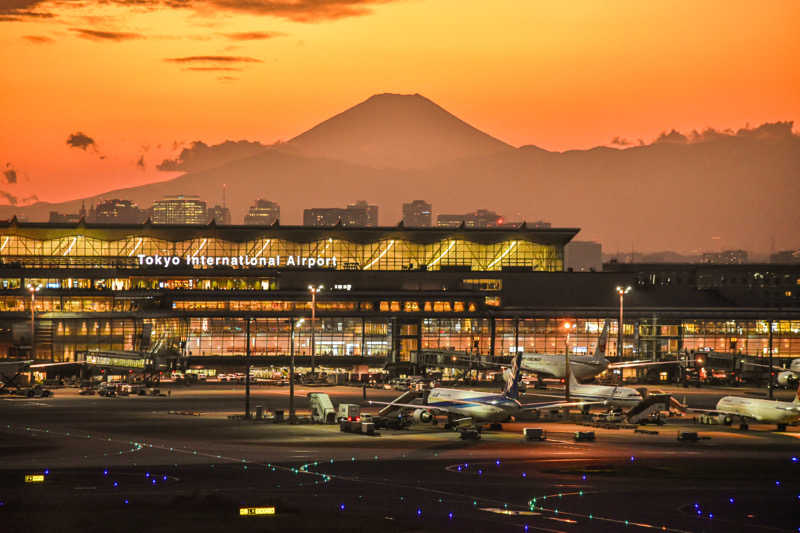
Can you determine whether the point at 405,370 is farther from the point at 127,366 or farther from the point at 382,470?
the point at 382,470

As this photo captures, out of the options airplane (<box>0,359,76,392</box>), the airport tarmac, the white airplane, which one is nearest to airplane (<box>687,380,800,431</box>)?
the airport tarmac

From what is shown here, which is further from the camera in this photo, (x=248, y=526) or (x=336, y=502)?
(x=336, y=502)

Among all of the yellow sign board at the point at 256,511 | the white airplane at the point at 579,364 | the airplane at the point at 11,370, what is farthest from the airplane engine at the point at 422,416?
the airplane at the point at 11,370

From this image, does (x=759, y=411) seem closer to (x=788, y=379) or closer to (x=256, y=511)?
(x=256, y=511)

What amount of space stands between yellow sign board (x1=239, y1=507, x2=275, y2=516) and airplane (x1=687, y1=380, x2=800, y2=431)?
195 feet

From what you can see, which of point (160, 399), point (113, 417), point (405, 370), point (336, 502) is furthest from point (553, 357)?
point (336, 502)

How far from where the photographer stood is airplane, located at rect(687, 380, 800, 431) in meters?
98.7

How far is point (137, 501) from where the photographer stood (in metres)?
56.1

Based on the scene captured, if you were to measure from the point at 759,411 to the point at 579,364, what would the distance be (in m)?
50.9

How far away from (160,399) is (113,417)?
27903 millimetres

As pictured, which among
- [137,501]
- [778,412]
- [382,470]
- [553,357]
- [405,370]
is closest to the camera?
[137,501]

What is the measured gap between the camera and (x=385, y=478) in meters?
65.1

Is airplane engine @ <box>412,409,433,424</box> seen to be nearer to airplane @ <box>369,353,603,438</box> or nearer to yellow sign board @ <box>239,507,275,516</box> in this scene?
airplane @ <box>369,353,603,438</box>

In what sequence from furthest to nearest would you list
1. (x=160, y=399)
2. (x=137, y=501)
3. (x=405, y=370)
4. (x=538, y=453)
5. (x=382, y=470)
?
(x=405, y=370), (x=160, y=399), (x=538, y=453), (x=382, y=470), (x=137, y=501)
